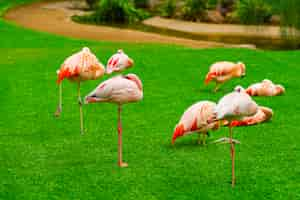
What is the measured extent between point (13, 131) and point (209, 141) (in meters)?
1.91

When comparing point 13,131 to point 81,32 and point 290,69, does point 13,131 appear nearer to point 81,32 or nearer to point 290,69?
point 290,69

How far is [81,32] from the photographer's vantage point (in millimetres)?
20891

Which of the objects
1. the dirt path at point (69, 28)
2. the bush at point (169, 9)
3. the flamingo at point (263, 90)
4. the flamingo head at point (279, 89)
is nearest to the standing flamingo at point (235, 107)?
the flamingo at point (263, 90)

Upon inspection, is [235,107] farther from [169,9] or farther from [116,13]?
[169,9]

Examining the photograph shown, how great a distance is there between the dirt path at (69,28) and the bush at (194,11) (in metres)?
4.01

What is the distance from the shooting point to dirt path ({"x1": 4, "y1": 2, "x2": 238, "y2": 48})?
19.2 metres

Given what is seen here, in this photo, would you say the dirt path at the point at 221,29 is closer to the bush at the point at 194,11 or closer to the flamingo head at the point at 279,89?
the bush at the point at 194,11

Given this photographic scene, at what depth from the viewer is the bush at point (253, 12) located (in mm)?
19625

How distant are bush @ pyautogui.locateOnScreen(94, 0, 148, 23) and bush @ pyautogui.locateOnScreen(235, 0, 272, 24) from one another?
4.25 metres

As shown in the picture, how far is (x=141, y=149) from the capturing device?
585 centimetres

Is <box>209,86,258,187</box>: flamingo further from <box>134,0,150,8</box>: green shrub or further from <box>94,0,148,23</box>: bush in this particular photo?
<box>134,0,150,8</box>: green shrub

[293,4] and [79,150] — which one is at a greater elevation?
[293,4]

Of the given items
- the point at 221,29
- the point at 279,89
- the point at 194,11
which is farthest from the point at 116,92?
the point at 194,11

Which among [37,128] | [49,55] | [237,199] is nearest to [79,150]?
[37,128]
